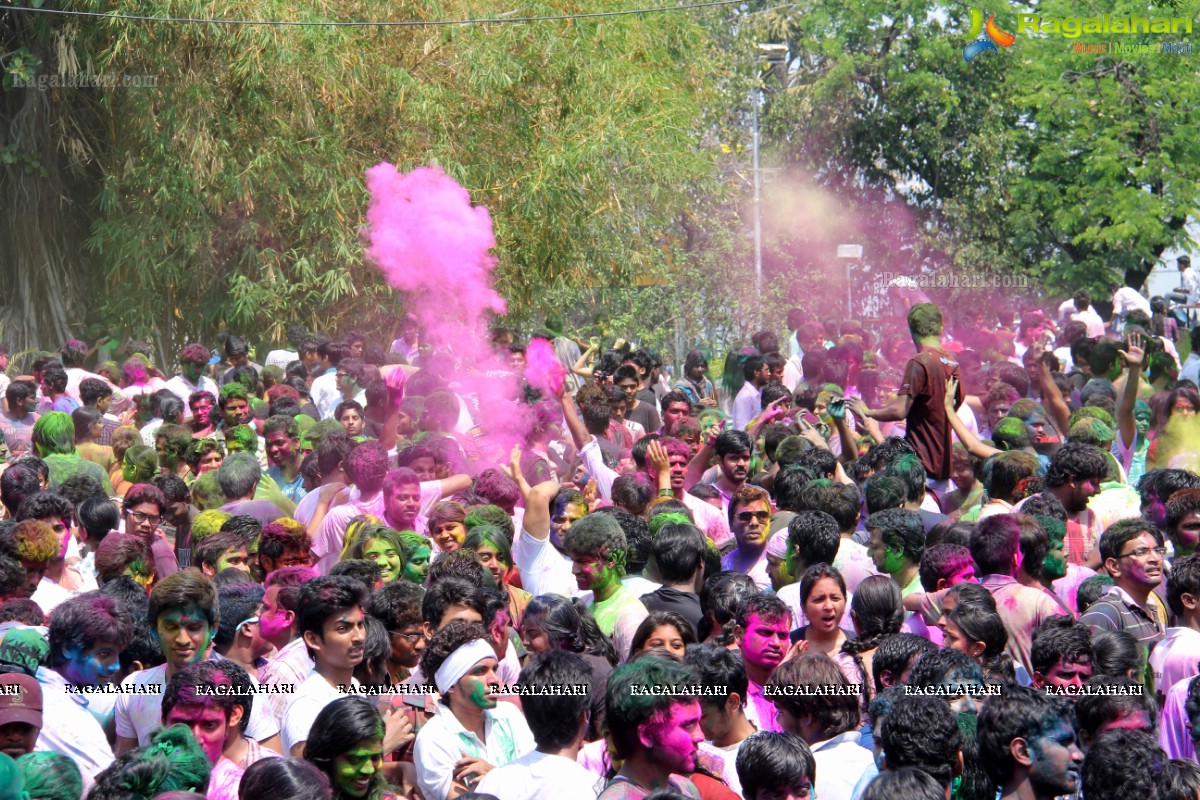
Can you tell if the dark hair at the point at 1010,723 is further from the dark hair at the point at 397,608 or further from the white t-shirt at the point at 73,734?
A: the white t-shirt at the point at 73,734

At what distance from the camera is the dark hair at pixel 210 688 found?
4301mm

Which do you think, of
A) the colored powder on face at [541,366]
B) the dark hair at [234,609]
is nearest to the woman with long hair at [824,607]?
the dark hair at [234,609]

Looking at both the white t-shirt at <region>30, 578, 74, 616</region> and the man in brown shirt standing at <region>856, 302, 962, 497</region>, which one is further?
the man in brown shirt standing at <region>856, 302, 962, 497</region>

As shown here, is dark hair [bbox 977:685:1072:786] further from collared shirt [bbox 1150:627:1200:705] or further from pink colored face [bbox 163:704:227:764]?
pink colored face [bbox 163:704:227:764]

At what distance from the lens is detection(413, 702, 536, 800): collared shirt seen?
4.42m

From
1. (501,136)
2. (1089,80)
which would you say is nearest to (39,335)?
(501,136)

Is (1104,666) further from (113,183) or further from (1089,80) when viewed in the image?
(1089,80)

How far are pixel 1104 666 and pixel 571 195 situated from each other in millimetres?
12417

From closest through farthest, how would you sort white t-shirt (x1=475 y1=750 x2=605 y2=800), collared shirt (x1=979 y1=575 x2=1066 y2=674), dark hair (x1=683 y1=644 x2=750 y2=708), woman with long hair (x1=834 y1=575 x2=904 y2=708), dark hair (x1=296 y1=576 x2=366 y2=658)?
white t-shirt (x1=475 y1=750 x2=605 y2=800)
dark hair (x1=683 y1=644 x2=750 y2=708)
dark hair (x1=296 y1=576 x2=366 y2=658)
woman with long hair (x1=834 y1=575 x2=904 y2=708)
collared shirt (x1=979 y1=575 x2=1066 y2=674)

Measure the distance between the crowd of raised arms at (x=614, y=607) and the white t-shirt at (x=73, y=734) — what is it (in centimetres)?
1

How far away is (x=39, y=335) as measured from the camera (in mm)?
17547

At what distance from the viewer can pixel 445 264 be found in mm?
13562

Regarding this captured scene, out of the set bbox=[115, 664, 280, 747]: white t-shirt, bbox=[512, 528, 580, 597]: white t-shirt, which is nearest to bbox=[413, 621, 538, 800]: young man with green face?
bbox=[115, 664, 280, 747]: white t-shirt

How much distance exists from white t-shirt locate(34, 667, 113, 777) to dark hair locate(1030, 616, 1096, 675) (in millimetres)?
2898
